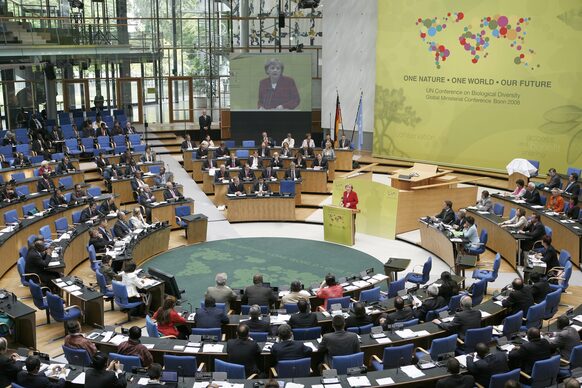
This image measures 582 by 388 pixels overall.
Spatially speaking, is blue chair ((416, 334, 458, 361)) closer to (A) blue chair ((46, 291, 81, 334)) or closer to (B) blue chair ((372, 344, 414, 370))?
(B) blue chair ((372, 344, 414, 370))

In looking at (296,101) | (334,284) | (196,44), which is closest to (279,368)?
(334,284)

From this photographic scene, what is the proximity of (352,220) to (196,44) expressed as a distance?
16.7m

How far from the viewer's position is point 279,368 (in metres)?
9.06

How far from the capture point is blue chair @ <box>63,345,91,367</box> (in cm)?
939

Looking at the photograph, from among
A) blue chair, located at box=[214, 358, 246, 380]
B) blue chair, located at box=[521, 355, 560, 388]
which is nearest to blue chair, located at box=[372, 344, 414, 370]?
blue chair, located at box=[521, 355, 560, 388]

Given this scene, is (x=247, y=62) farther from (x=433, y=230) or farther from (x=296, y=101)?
(x=433, y=230)

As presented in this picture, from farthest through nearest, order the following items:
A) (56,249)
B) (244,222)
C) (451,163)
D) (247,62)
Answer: (247,62)
(451,163)
(244,222)
(56,249)

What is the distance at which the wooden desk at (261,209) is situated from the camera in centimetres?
2031

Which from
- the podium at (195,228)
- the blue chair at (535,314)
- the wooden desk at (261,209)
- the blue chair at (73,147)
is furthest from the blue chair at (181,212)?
the blue chair at (535,314)

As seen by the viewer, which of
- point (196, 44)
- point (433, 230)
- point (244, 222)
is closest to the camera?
point (433, 230)

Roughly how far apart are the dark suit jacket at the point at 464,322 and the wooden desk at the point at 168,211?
1052 centimetres

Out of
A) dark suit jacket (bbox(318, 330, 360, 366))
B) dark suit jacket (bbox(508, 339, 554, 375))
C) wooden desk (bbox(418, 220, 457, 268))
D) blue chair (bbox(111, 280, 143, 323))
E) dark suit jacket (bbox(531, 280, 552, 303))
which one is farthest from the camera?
wooden desk (bbox(418, 220, 457, 268))

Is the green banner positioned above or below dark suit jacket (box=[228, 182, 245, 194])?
below

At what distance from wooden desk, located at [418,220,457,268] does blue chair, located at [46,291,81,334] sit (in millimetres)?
8765
